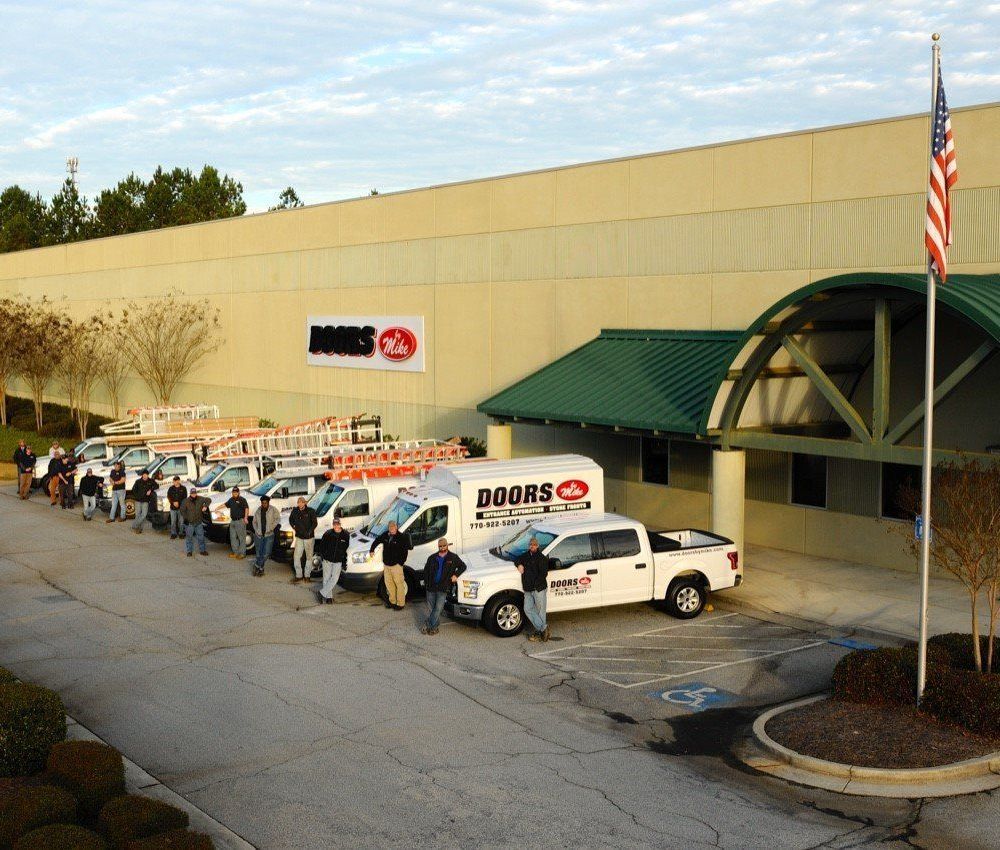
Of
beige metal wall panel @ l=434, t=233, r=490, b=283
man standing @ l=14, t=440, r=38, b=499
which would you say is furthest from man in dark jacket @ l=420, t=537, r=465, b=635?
man standing @ l=14, t=440, r=38, b=499

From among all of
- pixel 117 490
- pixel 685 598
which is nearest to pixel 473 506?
pixel 685 598

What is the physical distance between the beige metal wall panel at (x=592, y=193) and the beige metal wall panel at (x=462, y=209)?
313 centimetres

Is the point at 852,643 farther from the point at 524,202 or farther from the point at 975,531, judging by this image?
the point at 524,202

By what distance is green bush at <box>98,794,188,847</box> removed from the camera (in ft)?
32.5

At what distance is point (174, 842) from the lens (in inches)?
380

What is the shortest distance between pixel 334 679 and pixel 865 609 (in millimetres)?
9701

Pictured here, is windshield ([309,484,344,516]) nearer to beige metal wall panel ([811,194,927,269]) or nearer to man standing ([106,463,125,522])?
man standing ([106,463,125,522])

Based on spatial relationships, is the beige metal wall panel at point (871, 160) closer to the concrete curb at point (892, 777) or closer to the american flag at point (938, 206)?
the american flag at point (938, 206)

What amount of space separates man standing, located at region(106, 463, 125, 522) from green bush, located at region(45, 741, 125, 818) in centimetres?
1956

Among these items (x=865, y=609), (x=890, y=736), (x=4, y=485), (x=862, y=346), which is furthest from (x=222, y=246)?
(x=890, y=736)

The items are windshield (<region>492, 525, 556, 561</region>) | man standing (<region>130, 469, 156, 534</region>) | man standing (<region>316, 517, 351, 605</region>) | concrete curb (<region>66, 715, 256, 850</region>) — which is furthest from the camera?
man standing (<region>130, 469, 156, 534</region>)

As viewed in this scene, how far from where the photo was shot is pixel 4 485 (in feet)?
131

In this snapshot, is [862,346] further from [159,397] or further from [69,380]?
[69,380]

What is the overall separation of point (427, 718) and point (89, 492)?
1959cm
